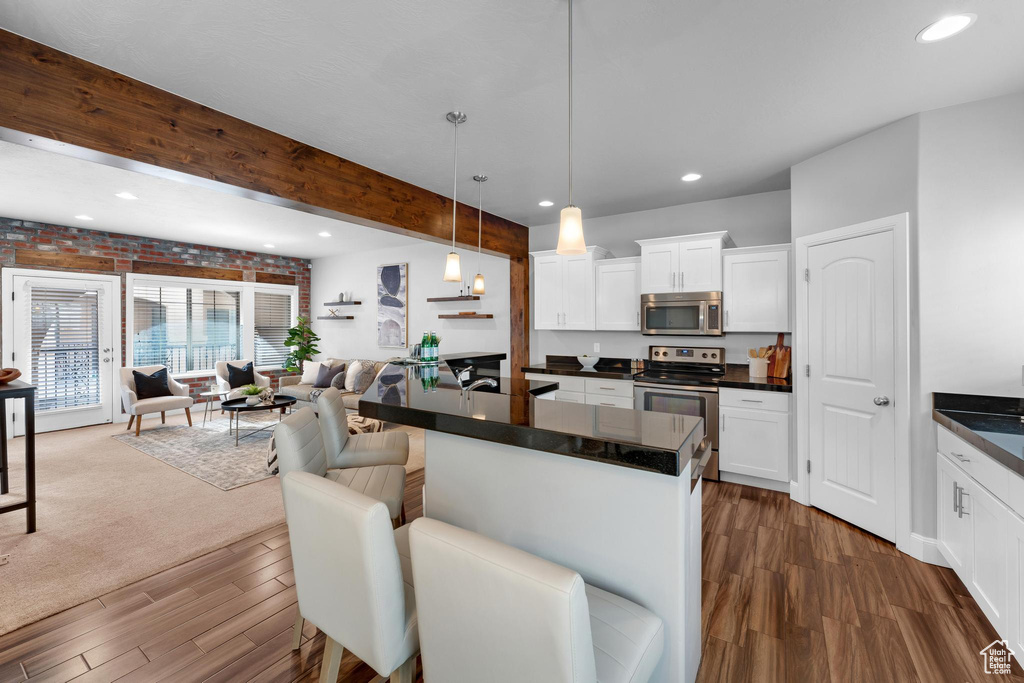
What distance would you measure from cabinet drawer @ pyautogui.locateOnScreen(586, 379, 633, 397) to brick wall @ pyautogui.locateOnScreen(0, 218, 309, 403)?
614 cm

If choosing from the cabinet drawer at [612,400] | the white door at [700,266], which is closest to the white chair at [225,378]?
the cabinet drawer at [612,400]

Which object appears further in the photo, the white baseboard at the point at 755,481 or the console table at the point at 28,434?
the white baseboard at the point at 755,481

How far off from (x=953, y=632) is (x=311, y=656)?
2.79 metres

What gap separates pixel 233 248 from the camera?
7.17 m

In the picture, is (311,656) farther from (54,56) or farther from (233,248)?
(233,248)

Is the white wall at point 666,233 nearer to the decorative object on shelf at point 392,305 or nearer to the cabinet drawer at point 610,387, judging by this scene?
the cabinet drawer at point 610,387

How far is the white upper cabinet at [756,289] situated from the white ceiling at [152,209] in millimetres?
4170

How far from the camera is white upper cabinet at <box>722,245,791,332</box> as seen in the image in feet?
12.0

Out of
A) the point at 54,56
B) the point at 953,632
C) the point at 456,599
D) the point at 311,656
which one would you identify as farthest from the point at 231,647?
the point at 953,632

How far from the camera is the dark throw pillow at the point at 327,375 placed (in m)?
6.86

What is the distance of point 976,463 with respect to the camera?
199cm

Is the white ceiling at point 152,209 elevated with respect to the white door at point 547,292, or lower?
elevated

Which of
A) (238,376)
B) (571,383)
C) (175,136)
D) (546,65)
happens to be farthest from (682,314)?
(238,376)

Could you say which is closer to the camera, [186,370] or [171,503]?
[171,503]
